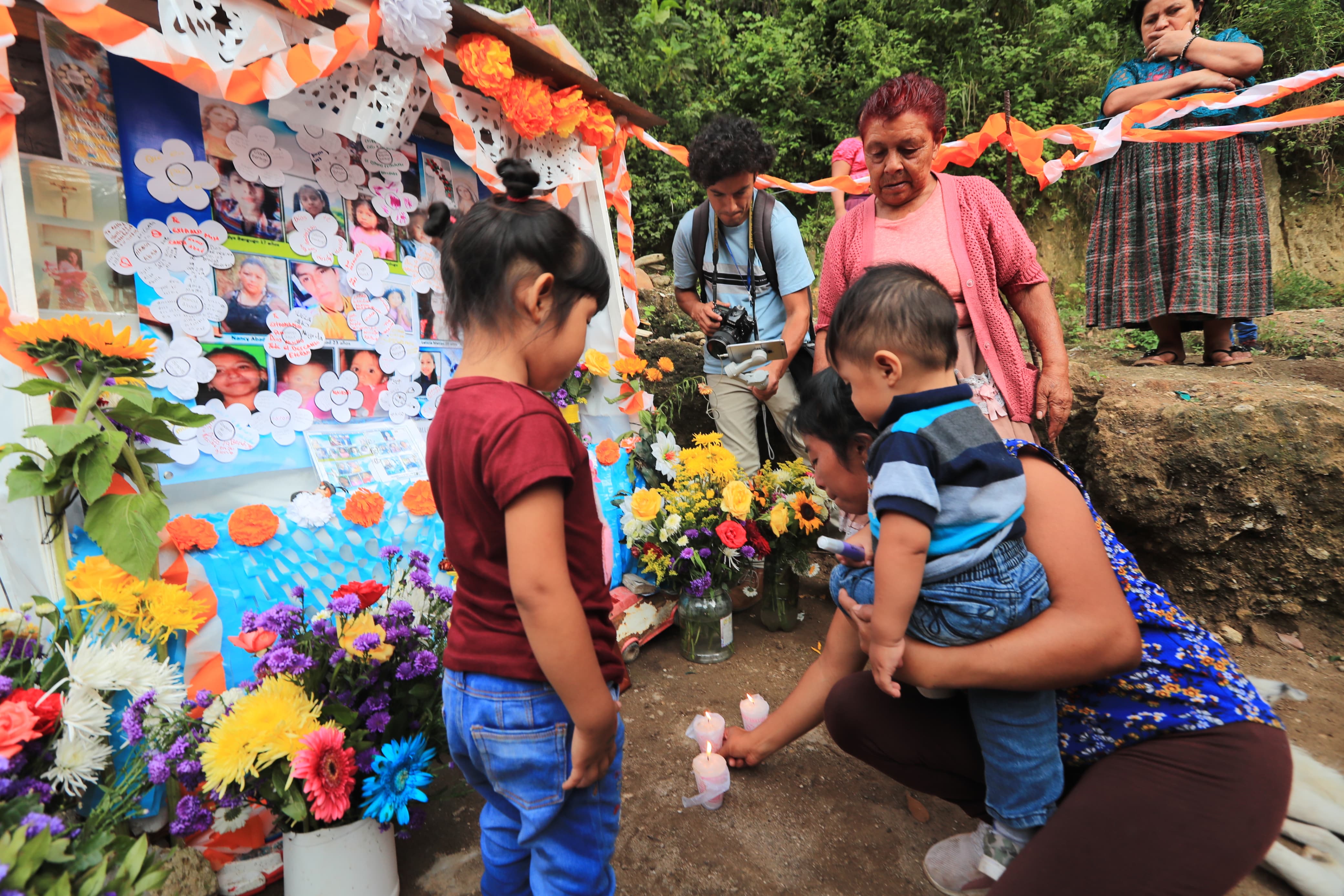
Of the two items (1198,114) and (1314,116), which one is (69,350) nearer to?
(1198,114)

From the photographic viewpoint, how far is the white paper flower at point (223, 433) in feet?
6.69

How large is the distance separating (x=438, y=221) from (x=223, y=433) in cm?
137

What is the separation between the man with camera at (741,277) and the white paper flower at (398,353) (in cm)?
131

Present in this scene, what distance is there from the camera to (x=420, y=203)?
9.09ft

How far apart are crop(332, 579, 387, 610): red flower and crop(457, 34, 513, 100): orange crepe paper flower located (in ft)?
6.28

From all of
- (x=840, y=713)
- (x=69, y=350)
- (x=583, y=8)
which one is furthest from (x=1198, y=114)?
(x=583, y=8)

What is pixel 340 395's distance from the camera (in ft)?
8.04

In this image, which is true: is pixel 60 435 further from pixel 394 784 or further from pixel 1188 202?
pixel 1188 202

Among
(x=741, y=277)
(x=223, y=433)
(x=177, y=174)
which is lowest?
(x=223, y=433)

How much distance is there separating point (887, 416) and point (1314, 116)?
12.8ft

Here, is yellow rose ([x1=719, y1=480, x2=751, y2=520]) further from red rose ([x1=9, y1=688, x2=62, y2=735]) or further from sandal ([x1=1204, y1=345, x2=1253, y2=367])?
sandal ([x1=1204, y1=345, x2=1253, y2=367])

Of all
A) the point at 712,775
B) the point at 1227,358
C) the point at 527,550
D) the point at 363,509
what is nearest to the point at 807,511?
the point at 712,775

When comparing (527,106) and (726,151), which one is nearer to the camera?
(527,106)

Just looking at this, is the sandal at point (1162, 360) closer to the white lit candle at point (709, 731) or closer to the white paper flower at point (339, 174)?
the white lit candle at point (709, 731)
